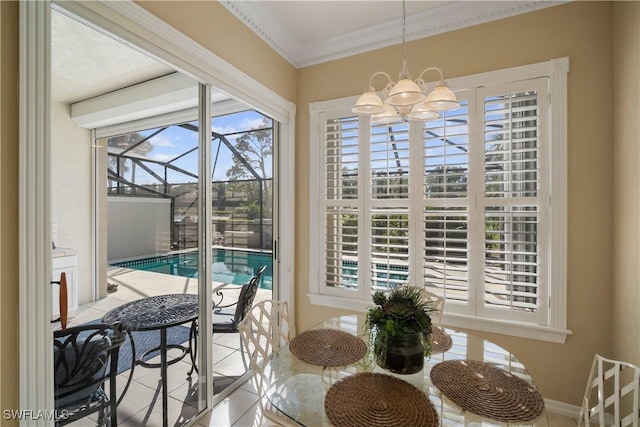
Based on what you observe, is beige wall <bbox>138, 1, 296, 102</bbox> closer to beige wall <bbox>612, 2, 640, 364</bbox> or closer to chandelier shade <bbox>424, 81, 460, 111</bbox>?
chandelier shade <bbox>424, 81, 460, 111</bbox>

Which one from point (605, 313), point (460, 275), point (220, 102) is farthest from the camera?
point (460, 275)

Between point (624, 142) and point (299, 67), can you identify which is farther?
point (299, 67)

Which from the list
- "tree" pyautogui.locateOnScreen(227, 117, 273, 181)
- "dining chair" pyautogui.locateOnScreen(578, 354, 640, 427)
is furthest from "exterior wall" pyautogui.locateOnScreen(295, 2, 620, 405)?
"tree" pyautogui.locateOnScreen(227, 117, 273, 181)

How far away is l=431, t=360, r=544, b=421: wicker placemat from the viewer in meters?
1.04

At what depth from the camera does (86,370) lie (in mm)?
1382

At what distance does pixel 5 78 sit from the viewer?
3.48ft

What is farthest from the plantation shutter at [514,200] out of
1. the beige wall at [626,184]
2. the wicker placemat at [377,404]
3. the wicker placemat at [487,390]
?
the wicker placemat at [377,404]

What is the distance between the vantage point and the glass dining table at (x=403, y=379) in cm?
103

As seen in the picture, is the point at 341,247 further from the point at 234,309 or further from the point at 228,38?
the point at 228,38

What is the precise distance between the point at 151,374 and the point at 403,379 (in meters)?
1.49

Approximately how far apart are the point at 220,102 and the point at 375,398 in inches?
83.1

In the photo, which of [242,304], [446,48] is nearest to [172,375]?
[242,304]

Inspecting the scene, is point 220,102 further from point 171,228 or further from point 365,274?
point 365,274

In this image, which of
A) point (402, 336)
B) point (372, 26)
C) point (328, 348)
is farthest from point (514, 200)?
point (372, 26)
